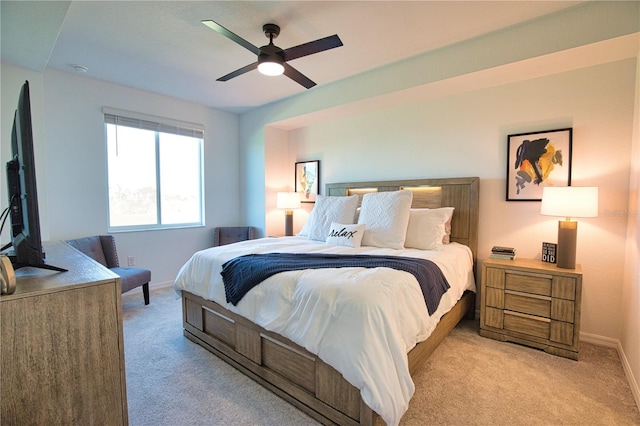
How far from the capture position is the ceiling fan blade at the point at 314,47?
1.97 meters

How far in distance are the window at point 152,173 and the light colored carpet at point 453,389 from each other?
200 cm

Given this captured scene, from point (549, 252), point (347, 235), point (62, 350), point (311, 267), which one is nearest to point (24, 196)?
point (62, 350)

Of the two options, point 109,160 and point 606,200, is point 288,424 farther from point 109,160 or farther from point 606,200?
point 109,160

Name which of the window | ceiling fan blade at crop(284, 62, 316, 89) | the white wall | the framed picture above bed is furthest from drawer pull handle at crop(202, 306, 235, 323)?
the framed picture above bed

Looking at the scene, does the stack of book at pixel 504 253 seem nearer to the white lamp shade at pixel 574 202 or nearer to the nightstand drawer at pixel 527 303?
the nightstand drawer at pixel 527 303

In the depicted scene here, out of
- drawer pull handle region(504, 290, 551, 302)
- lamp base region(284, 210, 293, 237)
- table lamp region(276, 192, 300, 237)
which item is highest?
table lamp region(276, 192, 300, 237)

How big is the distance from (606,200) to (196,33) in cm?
384

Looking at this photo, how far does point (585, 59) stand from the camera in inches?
94.6

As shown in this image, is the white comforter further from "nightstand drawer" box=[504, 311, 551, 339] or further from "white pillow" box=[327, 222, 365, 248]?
"white pillow" box=[327, 222, 365, 248]

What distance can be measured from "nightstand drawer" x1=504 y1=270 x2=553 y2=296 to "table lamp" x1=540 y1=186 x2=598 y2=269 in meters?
0.20

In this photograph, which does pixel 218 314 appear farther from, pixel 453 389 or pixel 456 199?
pixel 456 199

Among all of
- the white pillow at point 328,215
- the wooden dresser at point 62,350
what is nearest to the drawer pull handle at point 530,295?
the white pillow at point 328,215

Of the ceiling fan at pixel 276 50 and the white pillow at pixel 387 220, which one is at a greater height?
the ceiling fan at pixel 276 50

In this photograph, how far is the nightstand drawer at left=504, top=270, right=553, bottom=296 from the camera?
2.40 metres
